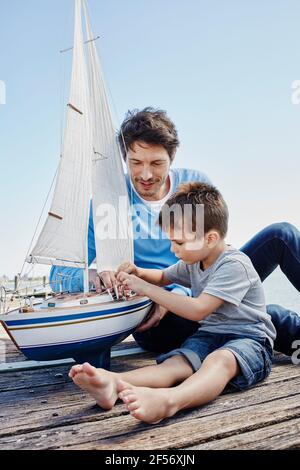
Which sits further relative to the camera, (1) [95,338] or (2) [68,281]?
(2) [68,281]

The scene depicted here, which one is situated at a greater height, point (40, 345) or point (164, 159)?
point (164, 159)

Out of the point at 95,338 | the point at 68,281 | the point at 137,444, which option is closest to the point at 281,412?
the point at 137,444

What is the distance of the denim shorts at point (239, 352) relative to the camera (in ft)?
6.68

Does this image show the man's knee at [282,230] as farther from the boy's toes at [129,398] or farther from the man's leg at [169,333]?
the boy's toes at [129,398]

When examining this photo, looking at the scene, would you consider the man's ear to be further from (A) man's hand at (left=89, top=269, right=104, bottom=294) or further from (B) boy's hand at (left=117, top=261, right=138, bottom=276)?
(A) man's hand at (left=89, top=269, right=104, bottom=294)

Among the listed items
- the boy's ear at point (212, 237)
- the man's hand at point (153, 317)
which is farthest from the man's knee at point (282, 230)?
the man's hand at point (153, 317)

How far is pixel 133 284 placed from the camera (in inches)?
90.1

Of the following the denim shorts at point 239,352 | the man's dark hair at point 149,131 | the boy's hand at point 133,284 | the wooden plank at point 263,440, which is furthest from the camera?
the man's dark hair at point 149,131

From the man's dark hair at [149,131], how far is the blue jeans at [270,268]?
87cm

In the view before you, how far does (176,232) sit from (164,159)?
76 centimetres

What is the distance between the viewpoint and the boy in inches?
70.1

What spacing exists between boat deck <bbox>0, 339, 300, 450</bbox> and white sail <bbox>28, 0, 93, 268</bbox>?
28.5 inches

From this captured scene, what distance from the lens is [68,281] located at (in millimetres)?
2836
